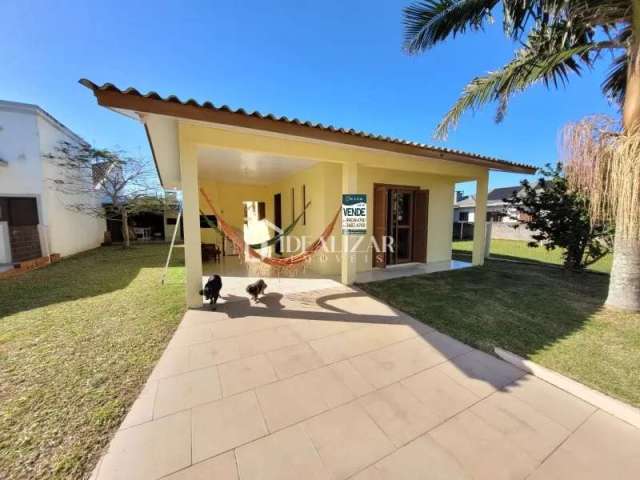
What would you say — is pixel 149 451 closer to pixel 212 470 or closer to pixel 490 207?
pixel 212 470

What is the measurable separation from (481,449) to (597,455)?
0.60m

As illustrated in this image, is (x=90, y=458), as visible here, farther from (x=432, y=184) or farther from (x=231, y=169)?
(x=432, y=184)

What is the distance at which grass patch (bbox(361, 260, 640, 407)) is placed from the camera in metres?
2.07

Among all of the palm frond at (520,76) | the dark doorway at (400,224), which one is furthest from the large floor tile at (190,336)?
the palm frond at (520,76)

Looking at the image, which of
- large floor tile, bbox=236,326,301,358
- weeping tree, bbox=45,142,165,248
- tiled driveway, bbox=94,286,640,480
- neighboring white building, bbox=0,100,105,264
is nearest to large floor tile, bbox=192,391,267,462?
tiled driveway, bbox=94,286,640,480

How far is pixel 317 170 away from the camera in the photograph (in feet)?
17.0

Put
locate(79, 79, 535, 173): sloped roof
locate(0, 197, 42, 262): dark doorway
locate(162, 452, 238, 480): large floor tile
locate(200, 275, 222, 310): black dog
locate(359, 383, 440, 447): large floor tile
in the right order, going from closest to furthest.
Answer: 1. locate(162, 452, 238, 480): large floor tile
2. locate(359, 383, 440, 447): large floor tile
3. locate(79, 79, 535, 173): sloped roof
4. locate(200, 275, 222, 310): black dog
5. locate(0, 197, 42, 262): dark doorway

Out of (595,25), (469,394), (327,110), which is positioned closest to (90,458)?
(469,394)

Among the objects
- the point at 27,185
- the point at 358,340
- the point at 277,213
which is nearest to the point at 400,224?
the point at 277,213

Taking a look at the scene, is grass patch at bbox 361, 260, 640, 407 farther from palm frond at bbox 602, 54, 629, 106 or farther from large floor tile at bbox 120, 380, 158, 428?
palm frond at bbox 602, 54, 629, 106

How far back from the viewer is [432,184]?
6.35 metres

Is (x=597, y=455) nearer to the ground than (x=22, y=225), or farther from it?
nearer to the ground

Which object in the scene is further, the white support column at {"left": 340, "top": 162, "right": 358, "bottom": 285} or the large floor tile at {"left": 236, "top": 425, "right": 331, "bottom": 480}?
the white support column at {"left": 340, "top": 162, "right": 358, "bottom": 285}

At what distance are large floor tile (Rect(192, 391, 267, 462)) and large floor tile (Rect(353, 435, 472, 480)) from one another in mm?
650
